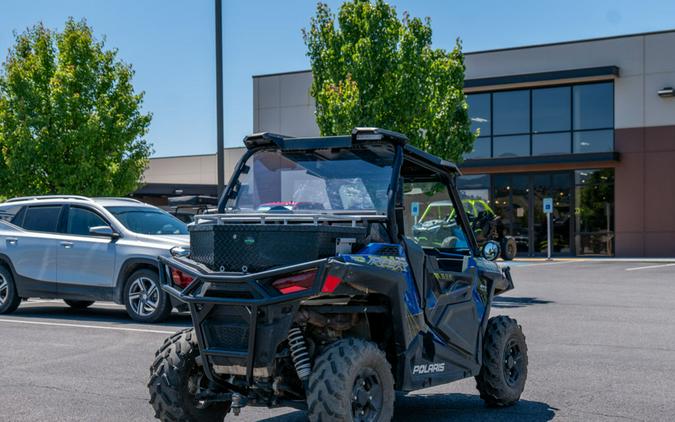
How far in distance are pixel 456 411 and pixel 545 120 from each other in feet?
96.8

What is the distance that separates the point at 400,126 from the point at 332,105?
176 centimetres

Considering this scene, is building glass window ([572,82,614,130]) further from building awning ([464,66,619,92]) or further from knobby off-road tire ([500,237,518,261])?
knobby off-road tire ([500,237,518,261])

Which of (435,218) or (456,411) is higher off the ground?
(435,218)

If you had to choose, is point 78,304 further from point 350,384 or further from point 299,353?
point 350,384

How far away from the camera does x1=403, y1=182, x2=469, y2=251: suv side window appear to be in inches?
258

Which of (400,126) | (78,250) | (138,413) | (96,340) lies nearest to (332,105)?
(400,126)

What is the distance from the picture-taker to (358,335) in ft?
17.8

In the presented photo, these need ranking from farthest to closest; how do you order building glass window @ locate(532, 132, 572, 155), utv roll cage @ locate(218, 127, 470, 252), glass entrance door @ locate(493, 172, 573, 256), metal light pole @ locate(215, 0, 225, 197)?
glass entrance door @ locate(493, 172, 573, 256) < building glass window @ locate(532, 132, 572, 155) < metal light pole @ locate(215, 0, 225, 197) < utv roll cage @ locate(218, 127, 470, 252)

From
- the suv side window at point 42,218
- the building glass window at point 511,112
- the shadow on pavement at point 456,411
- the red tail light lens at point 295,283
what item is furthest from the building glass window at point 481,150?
the red tail light lens at point 295,283

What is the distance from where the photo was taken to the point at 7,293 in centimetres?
1341

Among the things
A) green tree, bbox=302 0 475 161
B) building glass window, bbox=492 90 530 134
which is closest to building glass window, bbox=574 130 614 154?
building glass window, bbox=492 90 530 134

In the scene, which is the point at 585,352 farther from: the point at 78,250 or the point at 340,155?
the point at 78,250

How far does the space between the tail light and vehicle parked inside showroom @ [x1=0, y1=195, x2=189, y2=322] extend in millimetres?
7136

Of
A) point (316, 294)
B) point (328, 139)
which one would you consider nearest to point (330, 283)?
point (316, 294)
